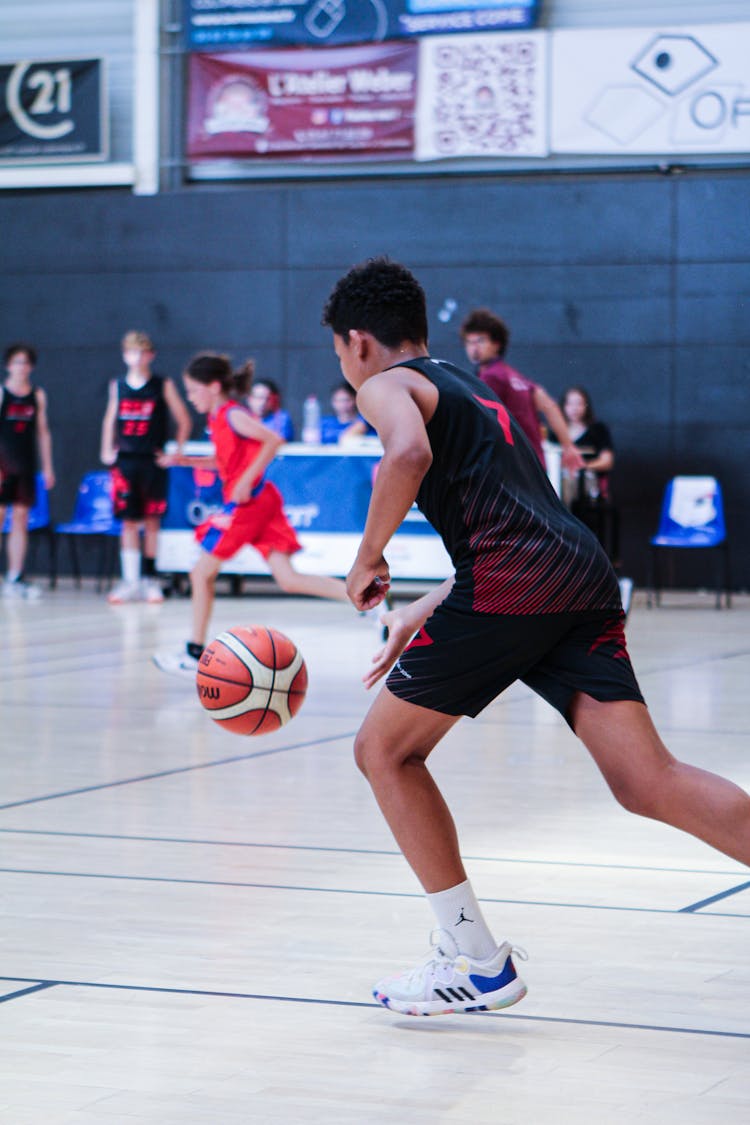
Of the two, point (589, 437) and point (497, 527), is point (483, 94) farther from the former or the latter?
point (497, 527)

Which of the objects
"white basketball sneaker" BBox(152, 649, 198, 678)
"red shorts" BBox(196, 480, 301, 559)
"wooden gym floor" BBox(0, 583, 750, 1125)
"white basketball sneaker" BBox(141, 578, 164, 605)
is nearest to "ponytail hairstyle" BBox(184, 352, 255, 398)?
"red shorts" BBox(196, 480, 301, 559)

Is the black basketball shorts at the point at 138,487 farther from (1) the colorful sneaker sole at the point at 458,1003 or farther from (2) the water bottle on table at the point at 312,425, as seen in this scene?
(1) the colorful sneaker sole at the point at 458,1003

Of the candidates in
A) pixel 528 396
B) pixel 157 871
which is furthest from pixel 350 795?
pixel 528 396

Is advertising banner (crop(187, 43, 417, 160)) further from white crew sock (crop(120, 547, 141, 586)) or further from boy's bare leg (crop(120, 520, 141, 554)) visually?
white crew sock (crop(120, 547, 141, 586))

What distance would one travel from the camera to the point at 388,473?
10.4ft

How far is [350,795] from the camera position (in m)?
5.79

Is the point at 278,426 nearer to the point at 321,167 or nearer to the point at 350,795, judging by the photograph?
the point at 321,167

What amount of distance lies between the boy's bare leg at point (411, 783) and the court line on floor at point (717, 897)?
1034mm

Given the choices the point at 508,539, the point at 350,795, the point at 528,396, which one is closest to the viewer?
the point at 508,539

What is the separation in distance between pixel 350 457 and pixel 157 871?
30.8ft

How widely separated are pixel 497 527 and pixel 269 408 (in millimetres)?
11475

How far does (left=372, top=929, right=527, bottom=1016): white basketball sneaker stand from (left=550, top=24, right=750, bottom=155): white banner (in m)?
12.6

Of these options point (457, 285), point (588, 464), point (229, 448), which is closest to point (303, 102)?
point (457, 285)

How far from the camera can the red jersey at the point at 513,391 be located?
9.59 meters
